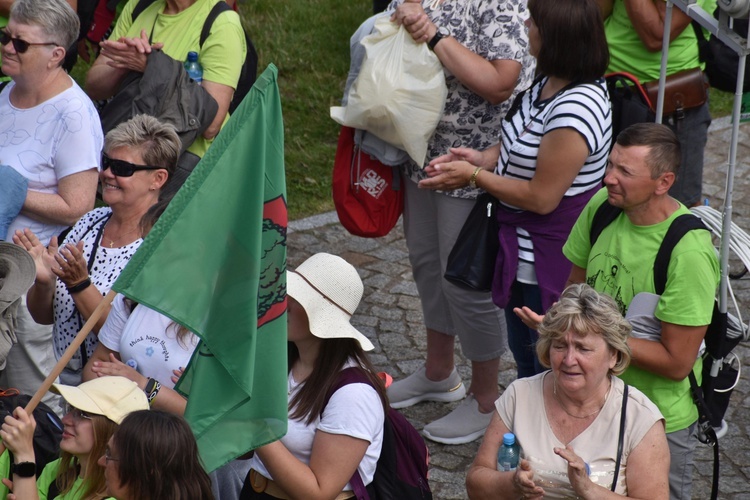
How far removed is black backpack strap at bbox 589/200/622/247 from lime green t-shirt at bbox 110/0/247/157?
2.04m

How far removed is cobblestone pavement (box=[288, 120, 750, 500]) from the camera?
4.95 m


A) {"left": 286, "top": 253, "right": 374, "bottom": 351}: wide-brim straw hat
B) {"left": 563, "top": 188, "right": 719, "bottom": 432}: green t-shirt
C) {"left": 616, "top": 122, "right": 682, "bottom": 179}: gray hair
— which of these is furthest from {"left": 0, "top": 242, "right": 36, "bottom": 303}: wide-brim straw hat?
{"left": 616, "top": 122, "right": 682, "bottom": 179}: gray hair

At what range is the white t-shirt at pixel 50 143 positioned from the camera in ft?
15.1

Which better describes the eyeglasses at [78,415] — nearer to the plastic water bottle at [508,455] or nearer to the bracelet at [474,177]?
the plastic water bottle at [508,455]

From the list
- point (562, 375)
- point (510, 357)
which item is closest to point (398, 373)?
point (510, 357)

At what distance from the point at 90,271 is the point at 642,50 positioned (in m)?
2.94

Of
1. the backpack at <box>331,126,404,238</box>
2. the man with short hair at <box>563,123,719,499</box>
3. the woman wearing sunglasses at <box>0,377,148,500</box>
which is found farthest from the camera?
the backpack at <box>331,126,404,238</box>

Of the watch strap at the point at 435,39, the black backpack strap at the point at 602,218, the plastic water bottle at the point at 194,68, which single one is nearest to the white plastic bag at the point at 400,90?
the watch strap at the point at 435,39

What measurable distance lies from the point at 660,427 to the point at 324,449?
1097 mm

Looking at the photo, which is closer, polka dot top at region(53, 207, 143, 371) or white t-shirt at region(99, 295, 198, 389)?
white t-shirt at region(99, 295, 198, 389)

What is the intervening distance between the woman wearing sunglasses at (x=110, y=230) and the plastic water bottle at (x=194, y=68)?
773 mm

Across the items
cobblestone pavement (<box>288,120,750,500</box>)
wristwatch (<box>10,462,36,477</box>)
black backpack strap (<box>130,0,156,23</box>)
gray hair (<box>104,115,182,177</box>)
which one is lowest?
cobblestone pavement (<box>288,120,750,500</box>)

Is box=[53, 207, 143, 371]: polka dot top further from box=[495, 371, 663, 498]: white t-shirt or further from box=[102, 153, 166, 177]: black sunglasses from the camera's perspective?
box=[495, 371, 663, 498]: white t-shirt

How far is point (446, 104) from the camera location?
16.0ft
